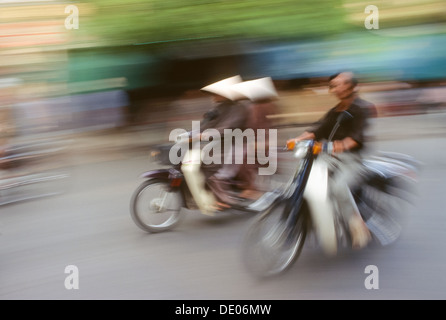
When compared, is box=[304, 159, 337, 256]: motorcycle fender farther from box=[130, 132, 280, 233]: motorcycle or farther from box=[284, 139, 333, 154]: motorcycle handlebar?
box=[130, 132, 280, 233]: motorcycle

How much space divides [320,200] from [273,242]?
1.21 ft

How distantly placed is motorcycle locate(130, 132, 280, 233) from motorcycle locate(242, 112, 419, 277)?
489 millimetres

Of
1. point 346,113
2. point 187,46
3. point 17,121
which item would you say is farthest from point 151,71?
point 346,113

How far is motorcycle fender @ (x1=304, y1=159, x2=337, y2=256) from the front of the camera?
2826 mm

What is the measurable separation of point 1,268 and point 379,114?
267 centimetres

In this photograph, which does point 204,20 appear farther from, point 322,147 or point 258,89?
→ point 322,147

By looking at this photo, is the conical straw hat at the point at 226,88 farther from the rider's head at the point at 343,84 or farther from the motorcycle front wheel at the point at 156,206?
the motorcycle front wheel at the point at 156,206

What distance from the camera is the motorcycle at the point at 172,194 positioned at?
3379mm

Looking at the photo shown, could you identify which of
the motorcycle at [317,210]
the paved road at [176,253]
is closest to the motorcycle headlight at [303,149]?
the motorcycle at [317,210]

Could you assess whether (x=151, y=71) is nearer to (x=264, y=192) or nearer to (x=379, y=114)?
(x=264, y=192)

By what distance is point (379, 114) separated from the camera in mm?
3303

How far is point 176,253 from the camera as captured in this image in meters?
3.21

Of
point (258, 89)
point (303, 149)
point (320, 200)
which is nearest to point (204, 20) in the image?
point (258, 89)

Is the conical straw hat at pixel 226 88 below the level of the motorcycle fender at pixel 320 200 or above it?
above
